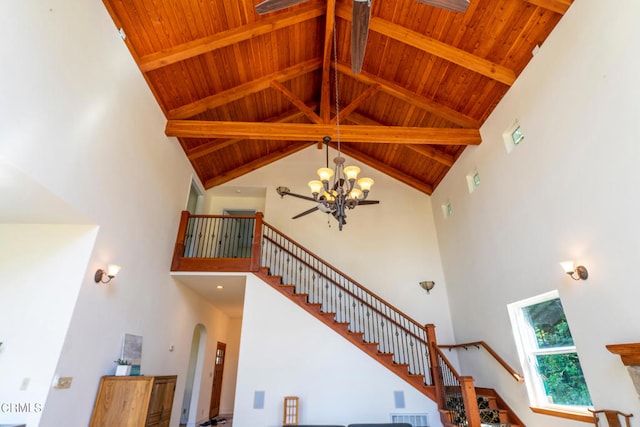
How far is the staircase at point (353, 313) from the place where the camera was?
16.5ft

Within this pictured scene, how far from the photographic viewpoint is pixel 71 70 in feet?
11.4

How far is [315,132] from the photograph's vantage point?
6.37 m

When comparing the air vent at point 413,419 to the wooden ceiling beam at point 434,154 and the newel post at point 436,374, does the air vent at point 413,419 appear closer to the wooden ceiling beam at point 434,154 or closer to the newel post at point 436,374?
the newel post at point 436,374

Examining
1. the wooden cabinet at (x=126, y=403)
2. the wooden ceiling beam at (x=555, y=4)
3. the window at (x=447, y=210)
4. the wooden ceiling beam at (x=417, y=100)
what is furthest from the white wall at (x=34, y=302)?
the window at (x=447, y=210)

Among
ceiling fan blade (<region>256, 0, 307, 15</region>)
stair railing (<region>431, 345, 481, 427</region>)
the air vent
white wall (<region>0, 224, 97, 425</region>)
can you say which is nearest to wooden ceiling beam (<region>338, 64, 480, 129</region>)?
ceiling fan blade (<region>256, 0, 307, 15</region>)

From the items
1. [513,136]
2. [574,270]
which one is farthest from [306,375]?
[513,136]

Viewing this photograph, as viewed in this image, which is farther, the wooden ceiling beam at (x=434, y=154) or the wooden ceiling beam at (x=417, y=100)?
the wooden ceiling beam at (x=434, y=154)

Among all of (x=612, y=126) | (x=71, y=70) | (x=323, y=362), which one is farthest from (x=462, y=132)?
(x=71, y=70)

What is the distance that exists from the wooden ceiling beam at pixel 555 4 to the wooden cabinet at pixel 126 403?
6726mm

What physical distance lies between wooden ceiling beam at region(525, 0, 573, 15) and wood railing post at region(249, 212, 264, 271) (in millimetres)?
5497

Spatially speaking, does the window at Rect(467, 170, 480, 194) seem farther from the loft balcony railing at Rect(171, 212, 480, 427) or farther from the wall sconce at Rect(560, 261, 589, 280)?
the loft balcony railing at Rect(171, 212, 480, 427)

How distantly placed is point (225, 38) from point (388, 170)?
209 inches

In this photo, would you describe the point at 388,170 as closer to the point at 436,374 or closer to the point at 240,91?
the point at 240,91

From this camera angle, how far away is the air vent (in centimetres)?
528
